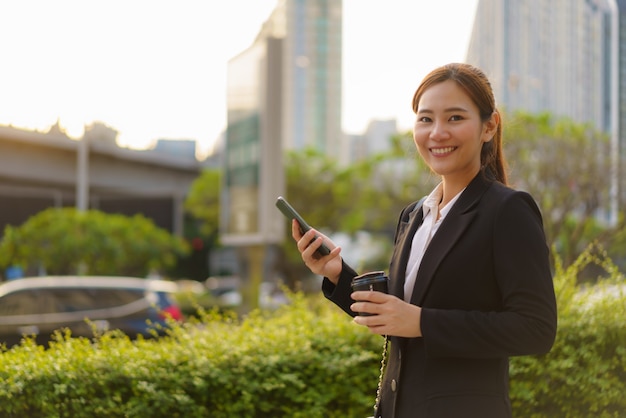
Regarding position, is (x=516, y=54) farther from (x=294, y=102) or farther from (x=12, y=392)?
(x=294, y=102)

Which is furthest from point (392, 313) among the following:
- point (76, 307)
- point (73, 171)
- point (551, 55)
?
point (551, 55)

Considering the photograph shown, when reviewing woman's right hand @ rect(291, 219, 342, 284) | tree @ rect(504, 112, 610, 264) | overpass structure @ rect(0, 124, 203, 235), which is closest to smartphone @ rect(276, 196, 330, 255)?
woman's right hand @ rect(291, 219, 342, 284)

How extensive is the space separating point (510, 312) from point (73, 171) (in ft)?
122

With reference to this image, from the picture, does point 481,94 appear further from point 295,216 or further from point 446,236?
point 295,216

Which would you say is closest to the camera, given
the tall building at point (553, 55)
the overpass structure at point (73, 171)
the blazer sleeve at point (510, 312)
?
the blazer sleeve at point (510, 312)

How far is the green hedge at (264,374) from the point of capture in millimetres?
4141

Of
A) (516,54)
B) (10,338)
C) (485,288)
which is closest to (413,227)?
(485,288)

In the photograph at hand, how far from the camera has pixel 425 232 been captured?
7.20 feet

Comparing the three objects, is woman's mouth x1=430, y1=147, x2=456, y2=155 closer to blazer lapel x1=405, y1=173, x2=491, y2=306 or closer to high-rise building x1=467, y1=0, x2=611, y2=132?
blazer lapel x1=405, y1=173, x2=491, y2=306

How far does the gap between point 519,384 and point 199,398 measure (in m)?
1.56

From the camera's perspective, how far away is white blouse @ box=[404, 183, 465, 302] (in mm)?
2119

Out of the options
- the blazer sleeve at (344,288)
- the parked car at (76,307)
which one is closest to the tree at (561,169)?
the parked car at (76,307)

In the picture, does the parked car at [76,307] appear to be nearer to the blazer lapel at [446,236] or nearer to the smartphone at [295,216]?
the smartphone at [295,216]

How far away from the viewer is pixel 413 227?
7.40 ft
